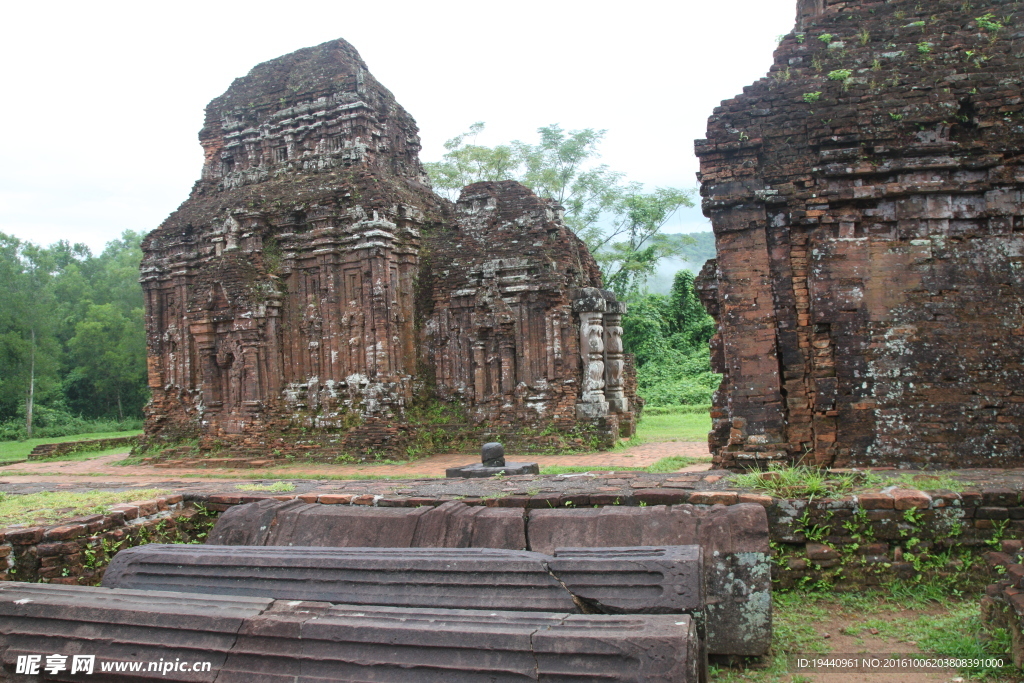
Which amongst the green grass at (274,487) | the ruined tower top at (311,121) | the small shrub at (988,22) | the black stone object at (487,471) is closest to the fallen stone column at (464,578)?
the green grass at (274,487)

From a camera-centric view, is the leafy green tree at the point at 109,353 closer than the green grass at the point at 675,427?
No

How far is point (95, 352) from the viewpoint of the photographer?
33.5 metres

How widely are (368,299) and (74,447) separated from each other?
479 inches

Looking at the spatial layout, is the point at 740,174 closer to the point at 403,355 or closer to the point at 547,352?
the point at 547,352

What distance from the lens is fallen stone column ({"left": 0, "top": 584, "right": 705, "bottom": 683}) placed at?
281cm

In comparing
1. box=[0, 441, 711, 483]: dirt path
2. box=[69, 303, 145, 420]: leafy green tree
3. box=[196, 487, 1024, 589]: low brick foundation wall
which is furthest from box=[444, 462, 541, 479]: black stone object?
box=[69, 303, 145, 420]: leafy green tree

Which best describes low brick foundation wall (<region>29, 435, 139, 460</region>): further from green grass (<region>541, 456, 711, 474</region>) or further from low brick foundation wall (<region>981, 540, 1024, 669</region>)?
low brick foundation wall (<region>981, 540, 1024, 669</region>)

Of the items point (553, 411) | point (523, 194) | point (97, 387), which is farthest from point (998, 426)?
point (97, 387)

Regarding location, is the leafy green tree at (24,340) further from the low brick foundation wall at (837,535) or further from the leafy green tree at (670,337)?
the low brick foundation wall at (837,535)

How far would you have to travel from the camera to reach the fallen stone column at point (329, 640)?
281cm

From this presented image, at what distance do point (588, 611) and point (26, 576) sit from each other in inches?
162

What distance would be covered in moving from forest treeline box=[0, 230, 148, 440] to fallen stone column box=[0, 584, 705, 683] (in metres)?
29.7

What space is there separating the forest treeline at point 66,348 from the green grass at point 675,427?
2347cm

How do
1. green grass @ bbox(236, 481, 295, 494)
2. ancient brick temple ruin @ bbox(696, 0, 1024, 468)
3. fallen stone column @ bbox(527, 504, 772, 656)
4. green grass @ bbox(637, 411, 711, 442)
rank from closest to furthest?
1. fallen stone column @ bbox(527, 504, 772, 656)
2. green grass @ bbox(236, 481, 295, 494)
3. ancient brick temple ruin @ bbox(696, 0, 1024, 468)
4. green grass @ bbox(637, 411, 711, 442)
